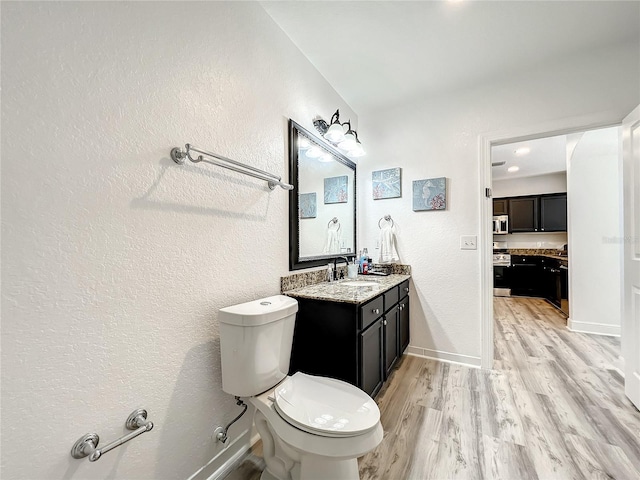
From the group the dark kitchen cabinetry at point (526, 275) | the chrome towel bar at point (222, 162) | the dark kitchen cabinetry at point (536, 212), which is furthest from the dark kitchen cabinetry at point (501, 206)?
the chrome towel bar at point (222, 162)

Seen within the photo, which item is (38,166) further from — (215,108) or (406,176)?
(406,176)

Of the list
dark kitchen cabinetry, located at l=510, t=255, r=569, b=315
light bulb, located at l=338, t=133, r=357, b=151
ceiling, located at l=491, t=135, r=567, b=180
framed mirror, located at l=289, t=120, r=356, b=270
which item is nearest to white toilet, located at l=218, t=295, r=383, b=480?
framed mirror, located at l=289, t=120, r=356, b=270

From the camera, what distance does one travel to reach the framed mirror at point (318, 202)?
1765 millimetres

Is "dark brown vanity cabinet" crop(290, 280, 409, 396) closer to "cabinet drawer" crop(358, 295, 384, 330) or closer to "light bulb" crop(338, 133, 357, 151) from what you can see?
"cabinet drawer" crop(358, 295, 384, 330)

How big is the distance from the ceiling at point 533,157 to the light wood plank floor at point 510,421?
8.52 feet

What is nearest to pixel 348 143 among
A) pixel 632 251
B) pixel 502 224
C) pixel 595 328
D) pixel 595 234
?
pixel 632 251

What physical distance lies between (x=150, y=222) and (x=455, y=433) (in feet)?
6.10

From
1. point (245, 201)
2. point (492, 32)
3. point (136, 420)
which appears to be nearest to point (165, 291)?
point (136, 420)

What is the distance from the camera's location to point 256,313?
112cm

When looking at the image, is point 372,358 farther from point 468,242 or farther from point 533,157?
point 533,157

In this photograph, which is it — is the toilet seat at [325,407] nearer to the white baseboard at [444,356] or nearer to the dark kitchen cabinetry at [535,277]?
the white baseboard at [444,356]

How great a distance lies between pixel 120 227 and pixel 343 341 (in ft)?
Result: 3.81

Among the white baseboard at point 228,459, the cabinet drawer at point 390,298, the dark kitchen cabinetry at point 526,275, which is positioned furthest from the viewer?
the dark kitchen cabinetry at point 526,275

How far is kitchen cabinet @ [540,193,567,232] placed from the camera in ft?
15.9
